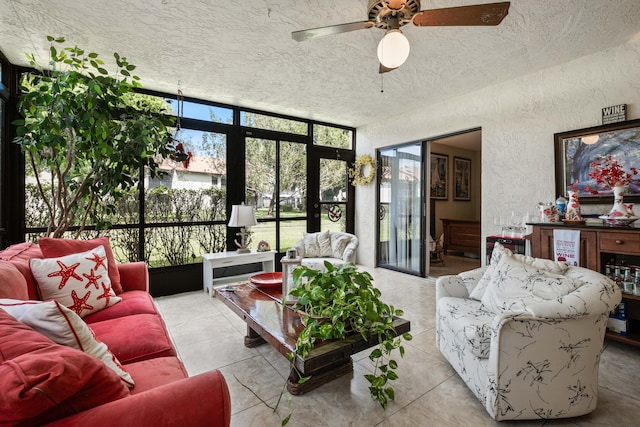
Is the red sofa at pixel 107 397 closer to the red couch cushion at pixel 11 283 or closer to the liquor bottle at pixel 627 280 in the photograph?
the red couch cushion at pixel 11 283

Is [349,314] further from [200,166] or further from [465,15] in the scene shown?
[200,166]

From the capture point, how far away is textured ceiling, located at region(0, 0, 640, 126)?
2176 millimetres

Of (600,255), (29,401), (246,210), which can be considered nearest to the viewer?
(29,401)

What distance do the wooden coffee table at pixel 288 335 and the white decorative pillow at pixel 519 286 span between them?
2.06 ft

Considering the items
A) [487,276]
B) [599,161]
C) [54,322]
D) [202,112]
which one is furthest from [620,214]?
[202,112]

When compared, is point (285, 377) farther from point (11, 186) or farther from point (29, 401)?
point (11, 186)

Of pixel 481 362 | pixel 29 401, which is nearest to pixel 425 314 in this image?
pixel 481 362

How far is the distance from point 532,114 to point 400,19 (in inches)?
92.8

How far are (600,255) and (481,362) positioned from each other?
1.67 m

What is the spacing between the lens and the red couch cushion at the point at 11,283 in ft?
4.51

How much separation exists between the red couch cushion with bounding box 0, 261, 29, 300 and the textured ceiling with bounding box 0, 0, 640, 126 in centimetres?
191

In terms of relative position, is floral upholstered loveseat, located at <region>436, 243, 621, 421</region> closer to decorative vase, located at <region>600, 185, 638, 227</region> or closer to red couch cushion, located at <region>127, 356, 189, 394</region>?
decorative vase, located at <region>600, 185, 638, 227</region>

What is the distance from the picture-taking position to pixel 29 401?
668 mm

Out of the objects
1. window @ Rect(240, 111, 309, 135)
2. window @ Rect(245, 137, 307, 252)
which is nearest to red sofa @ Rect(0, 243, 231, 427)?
window @ Rect(245, 137, 307, 252)
